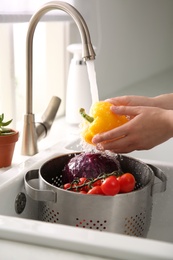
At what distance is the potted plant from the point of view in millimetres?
1147

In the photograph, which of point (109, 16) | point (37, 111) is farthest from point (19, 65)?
point (109, 16)

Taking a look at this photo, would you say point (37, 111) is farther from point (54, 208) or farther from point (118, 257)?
point (118, 257)

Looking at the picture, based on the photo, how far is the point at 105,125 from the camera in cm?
100

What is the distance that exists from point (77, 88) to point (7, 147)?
52 cm

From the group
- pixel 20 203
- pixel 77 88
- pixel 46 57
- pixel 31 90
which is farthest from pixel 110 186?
pixel 46 57

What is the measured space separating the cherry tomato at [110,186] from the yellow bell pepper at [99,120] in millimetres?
124

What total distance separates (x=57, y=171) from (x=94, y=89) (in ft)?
0.64

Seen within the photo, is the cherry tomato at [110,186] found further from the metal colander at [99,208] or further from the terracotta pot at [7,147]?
the terracotta pot at [7,147]

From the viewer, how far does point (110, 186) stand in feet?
2.96

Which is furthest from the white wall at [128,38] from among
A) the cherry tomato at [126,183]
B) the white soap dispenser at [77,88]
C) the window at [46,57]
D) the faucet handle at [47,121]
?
the cherry tomato at [126,183]

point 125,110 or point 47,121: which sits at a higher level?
point 125,110

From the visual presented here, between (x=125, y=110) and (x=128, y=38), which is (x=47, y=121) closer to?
(x=125, y=110)

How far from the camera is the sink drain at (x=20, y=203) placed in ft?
3.43

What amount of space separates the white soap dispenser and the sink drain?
1.99 ft
